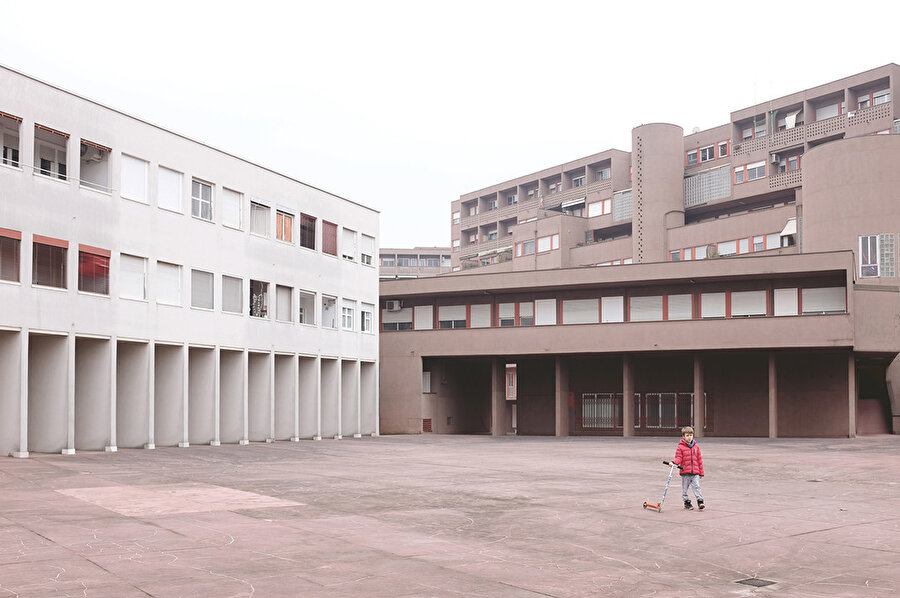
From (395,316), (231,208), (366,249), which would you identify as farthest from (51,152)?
(395,316)

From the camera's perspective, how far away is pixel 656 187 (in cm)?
6862

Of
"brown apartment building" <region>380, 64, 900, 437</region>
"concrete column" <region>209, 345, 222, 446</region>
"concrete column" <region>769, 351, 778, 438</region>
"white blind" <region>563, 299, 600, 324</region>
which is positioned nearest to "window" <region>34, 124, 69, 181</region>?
"concrete column" <region>209, 345, 222, 446</region>

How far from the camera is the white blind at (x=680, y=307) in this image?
1829 inches

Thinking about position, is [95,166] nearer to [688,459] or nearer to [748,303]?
[688,459]

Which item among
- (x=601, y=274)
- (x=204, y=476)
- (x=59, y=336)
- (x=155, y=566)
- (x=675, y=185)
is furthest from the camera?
(x=675, y=185)

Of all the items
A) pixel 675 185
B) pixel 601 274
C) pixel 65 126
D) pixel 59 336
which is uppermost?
pixel 675 185

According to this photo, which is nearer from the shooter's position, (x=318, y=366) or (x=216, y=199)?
(x=216, y=199)

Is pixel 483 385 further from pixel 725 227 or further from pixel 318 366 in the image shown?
pixel 725 227

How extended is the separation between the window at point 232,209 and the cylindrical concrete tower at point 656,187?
3774cm

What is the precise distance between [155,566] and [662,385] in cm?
4301

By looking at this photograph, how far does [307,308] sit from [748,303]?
891 inches

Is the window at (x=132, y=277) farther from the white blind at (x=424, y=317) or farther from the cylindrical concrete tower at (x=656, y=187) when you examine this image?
the cylindrical concrete tower at (x=656, y=187)

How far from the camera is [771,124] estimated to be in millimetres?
66000

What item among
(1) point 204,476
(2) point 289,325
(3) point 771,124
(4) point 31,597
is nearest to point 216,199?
(2) point 289,325
